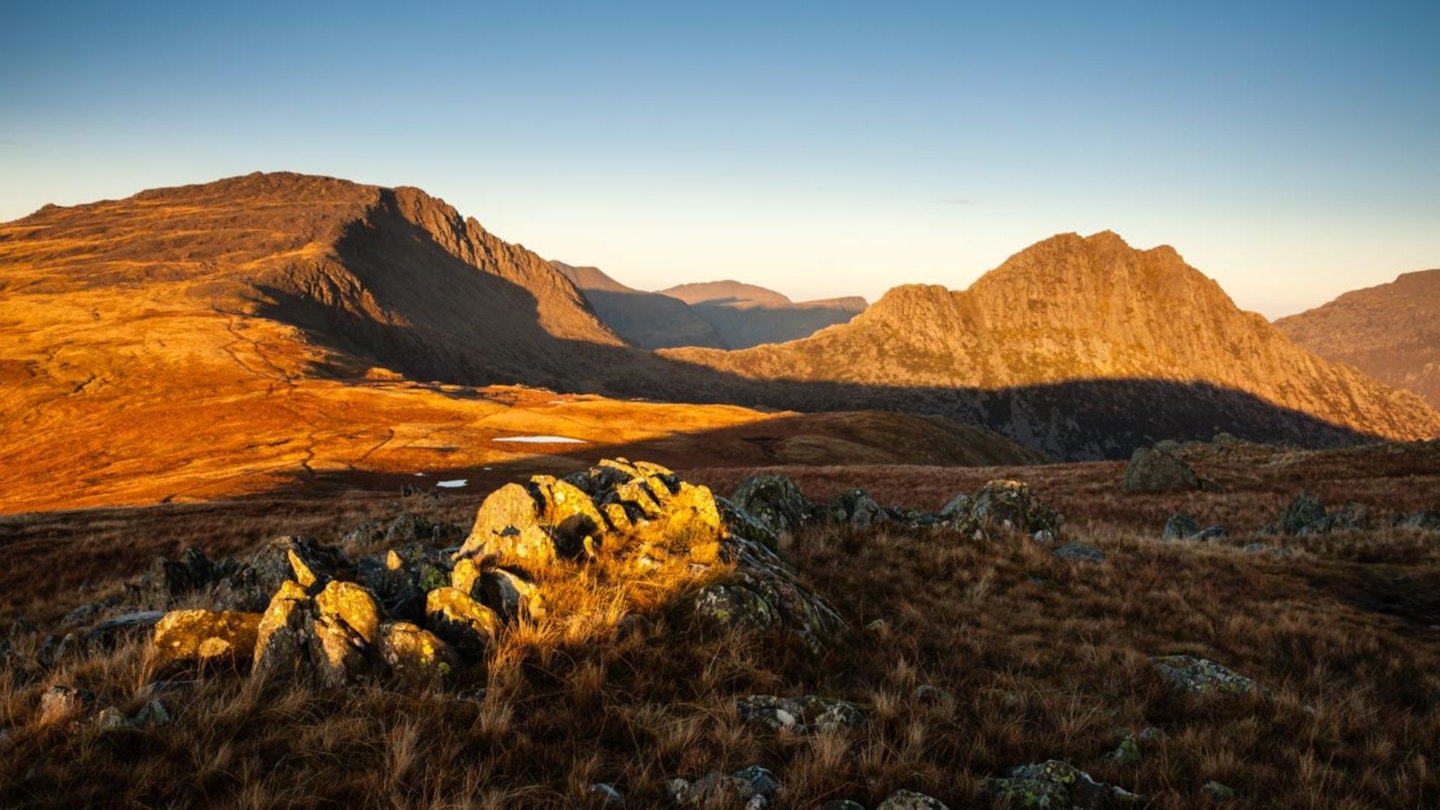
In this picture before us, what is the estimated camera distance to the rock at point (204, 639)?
660 cm

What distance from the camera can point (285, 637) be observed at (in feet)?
22.2

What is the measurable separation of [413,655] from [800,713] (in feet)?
13.3

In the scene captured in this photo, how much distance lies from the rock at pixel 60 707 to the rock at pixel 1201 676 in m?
11.9

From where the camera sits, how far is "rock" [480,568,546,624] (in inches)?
298

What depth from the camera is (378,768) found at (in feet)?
16.7

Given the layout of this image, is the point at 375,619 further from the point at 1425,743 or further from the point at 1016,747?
the point at 1425,743

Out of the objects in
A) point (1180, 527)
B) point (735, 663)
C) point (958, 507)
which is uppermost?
point (735, 663)

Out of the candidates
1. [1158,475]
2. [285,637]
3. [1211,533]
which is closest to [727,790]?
[285,637]

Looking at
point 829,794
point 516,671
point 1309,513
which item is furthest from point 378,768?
point 1309,513

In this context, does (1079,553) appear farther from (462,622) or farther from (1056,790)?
(462,622)

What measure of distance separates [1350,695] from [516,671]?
1033 centimetres

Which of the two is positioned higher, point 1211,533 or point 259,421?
point 1211,533

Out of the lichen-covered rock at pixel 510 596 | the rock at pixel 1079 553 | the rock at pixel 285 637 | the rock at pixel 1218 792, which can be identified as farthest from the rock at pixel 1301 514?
the rock at pixel 285 637

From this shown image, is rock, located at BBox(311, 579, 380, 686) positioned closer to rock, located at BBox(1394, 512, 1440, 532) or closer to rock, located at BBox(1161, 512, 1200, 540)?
rock, located at BBox(1161, 512, 1200, 540)
